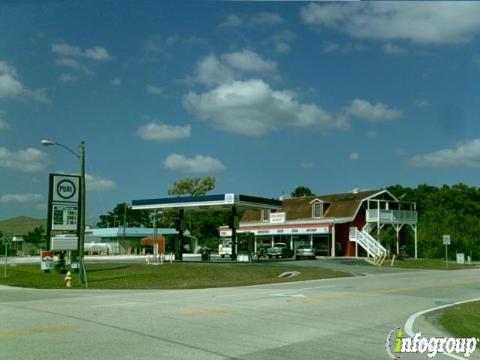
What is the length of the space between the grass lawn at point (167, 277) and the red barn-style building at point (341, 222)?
22351 millimetres

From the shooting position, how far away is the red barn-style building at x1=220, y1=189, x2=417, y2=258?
61156 mm

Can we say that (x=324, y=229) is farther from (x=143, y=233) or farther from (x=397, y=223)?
(x=143, y=233)

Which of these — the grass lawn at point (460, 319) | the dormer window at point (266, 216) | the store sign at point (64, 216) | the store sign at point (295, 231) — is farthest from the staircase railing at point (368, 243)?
the grass lawn at point (460, 319)

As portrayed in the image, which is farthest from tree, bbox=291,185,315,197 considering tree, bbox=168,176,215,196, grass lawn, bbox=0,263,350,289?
grass lawn, bbox=0,263,350,289

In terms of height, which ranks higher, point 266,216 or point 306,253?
point 266,216

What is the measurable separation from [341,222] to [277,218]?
848 cm

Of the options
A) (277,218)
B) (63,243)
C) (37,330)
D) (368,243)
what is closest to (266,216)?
(277,218)

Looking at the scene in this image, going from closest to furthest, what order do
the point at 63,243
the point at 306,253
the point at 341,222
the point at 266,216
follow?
the point at 63,243 → the point at 306,253 → the point at 341,222 → the point at 266,216

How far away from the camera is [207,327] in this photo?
13039 mm

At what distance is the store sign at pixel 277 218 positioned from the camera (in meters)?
67.6

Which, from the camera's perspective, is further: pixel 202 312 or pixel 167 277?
pixel 167 277

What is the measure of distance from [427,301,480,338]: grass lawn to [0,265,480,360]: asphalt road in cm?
87

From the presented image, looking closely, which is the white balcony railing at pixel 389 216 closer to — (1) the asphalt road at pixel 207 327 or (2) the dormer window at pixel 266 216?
(2) the dormer window at pixel 266 216

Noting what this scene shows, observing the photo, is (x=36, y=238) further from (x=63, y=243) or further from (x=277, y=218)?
(x=63, y=243)
